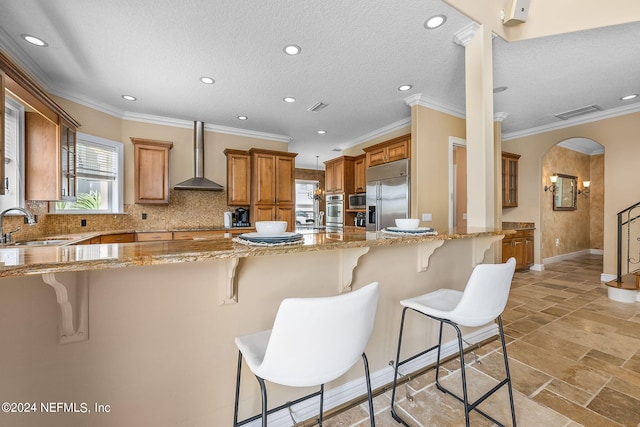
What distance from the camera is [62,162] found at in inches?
114

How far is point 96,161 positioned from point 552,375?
5661 millimetres

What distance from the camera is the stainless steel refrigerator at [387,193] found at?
3.96 meters

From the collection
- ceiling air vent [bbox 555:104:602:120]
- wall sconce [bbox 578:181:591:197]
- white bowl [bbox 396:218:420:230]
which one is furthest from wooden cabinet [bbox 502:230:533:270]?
white bowl [bbox 396:218:420:230]

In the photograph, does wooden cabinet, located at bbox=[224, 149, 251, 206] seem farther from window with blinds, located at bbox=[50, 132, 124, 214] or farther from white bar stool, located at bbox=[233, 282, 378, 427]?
white bar stool, located at bbox=[233, 282, 378, 427]

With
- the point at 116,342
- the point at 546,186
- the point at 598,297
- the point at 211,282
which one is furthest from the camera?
the point at 546,186

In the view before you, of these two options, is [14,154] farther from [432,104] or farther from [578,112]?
[578,112]

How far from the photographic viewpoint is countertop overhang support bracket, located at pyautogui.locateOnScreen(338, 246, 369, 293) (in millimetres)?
1511

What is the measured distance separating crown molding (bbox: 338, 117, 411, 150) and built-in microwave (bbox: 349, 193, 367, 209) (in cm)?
114

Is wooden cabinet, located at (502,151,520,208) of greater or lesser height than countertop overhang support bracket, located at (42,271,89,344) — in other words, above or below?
above

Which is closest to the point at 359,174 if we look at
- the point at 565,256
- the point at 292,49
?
the point at 292,49

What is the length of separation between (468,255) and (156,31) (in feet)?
10.7

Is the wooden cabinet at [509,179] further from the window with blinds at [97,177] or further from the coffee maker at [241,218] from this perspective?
the window with blinds at [97,177]

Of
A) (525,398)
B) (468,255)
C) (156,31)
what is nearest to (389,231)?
(468,255)

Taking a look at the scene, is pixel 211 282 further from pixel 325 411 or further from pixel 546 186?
pixel 546 186
